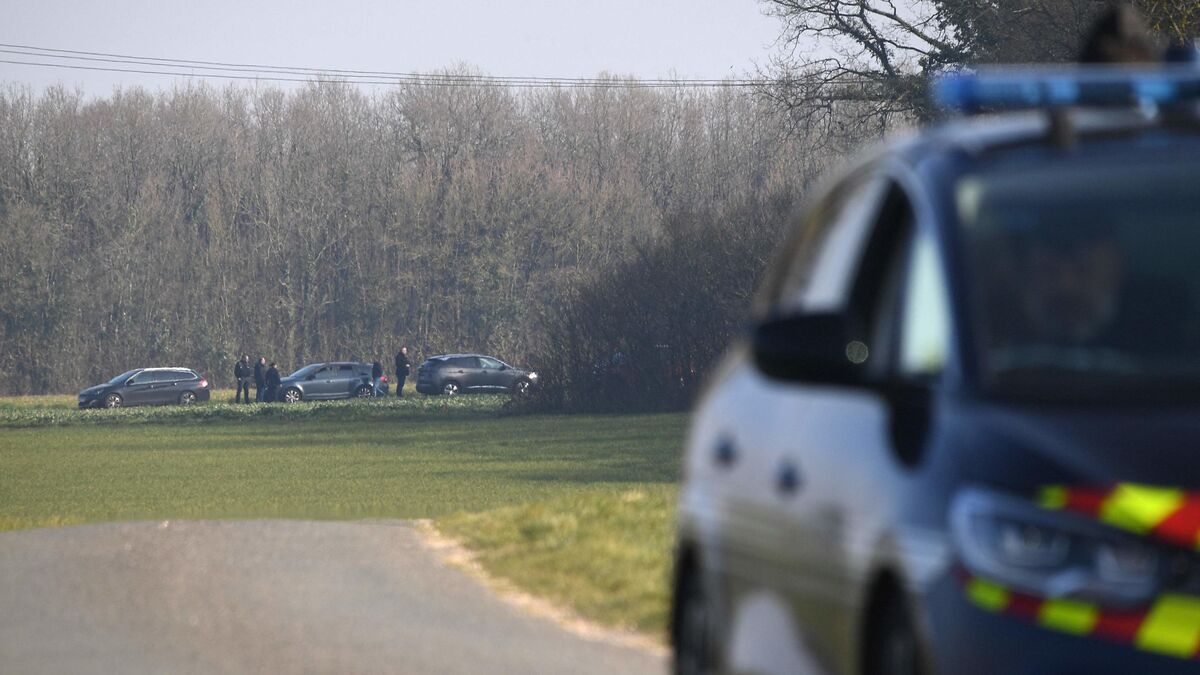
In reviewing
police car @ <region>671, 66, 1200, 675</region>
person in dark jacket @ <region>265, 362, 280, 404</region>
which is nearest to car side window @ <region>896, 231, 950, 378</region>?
police car @ <region>671, 66, 1200, 675</region>

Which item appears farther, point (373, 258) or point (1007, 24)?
point (373, 258)

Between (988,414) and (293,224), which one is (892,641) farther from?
(293,224)

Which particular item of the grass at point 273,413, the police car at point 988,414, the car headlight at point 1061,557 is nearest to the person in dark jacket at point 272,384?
the grass at point 273,413

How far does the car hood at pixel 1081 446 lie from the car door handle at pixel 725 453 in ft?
4.55

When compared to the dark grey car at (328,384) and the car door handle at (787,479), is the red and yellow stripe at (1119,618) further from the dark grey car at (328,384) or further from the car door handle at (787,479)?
the dark grey car at (328,384)

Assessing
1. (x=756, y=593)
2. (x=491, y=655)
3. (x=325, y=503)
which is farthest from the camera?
(x=325, y=503)

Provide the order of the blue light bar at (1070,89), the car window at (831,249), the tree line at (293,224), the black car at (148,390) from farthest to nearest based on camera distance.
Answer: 1. the tree line at (293,224)
2. the black car at (148,390)
3. the car window at (831,249)
4. the blue light bar at (1070,89)

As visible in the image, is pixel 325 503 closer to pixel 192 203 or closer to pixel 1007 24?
pixel 1007 24

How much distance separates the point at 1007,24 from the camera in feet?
126

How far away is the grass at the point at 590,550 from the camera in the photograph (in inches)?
390

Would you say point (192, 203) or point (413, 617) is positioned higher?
point (192, 203)

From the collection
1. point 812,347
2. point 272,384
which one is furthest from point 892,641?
point 272,384

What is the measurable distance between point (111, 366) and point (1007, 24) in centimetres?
5649

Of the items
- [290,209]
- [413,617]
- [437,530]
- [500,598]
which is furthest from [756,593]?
[290,209]
